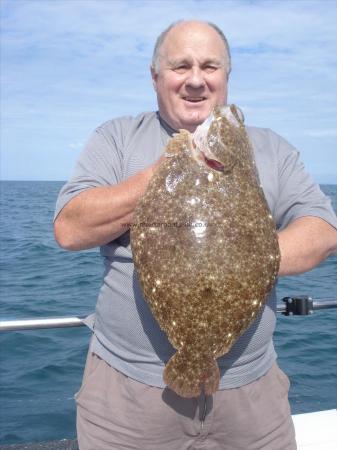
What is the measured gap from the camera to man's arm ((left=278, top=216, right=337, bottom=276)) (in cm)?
270

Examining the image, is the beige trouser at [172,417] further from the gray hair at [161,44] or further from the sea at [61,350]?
the gray hair at [161,44]

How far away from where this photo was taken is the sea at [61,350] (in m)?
6.38

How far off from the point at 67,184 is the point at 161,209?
2.17 ft

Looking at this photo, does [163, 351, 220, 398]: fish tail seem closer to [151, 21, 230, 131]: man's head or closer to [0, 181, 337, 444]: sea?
[151, 21, 230, 131]: man's head

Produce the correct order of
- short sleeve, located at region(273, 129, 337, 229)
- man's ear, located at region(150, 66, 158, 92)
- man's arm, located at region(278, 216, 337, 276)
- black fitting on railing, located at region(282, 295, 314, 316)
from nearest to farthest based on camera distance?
1. man's arm, located at region(278, 216, 337, 276)
2. short sleeve, located at region(273, 129, 337, 229)
3. man's ear, located at region(150, 66, 158, 92)
4. black fitting on railing, located at region(282, 295, 314, 316)

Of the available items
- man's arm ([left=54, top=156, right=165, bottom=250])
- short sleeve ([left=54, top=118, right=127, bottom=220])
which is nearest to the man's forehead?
short sleeve ([left=54, top=118, right=127, bottom=220])

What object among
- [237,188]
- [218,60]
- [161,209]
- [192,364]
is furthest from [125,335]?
→ [218,60]

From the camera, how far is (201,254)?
2.34 meters

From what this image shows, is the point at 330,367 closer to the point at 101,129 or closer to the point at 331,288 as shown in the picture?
the point at 331,288

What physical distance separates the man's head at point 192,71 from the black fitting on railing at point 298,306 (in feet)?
5.90

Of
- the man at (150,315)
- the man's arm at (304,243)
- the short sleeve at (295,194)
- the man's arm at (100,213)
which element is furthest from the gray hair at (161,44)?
the man's arm at (304,243)

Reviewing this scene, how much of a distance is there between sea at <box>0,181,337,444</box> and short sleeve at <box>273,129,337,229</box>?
2.23m

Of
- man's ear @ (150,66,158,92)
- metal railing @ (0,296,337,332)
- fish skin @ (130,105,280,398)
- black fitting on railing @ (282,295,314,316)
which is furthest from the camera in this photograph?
black fitting on railing @ (282,295,314,316)

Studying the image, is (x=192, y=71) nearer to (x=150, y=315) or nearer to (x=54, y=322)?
(x=150, y=315)
